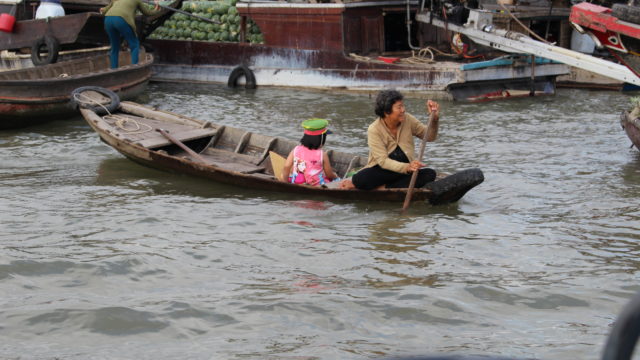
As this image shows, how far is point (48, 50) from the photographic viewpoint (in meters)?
14.1

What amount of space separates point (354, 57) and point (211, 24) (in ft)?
12.3

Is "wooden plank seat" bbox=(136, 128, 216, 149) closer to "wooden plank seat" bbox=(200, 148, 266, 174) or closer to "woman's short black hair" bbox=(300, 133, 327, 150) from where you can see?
"wooden plank seat" bbox=(200, 148, 266, 174)

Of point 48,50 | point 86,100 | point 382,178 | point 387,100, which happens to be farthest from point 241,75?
point 387,100

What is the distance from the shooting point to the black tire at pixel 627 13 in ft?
30.2

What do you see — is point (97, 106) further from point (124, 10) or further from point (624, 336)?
point (624, 336)

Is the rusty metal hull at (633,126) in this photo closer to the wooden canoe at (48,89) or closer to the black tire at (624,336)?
the wooden canoe at (48,89)

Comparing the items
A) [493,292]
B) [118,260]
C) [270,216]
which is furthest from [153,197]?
[493,292]

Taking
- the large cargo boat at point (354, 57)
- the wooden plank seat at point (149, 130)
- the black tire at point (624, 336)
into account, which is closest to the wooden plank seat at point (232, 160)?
the wooden plank seat at point (149, 130)

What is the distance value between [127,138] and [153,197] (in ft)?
3.79

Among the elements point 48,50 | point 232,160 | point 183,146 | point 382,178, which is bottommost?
point 232,160

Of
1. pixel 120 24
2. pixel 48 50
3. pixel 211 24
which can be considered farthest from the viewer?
pixel 211 24

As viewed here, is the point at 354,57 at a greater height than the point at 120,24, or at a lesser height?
lesser

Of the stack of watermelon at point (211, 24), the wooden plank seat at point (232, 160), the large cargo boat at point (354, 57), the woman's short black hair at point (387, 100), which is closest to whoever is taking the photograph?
the woman's short black hair at point (387, 100)

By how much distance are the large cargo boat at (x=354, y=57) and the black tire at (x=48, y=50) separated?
3101mm
